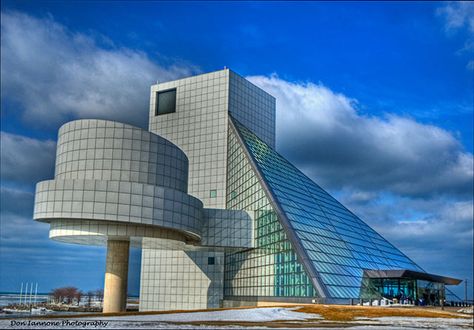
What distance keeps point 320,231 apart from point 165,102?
111ft

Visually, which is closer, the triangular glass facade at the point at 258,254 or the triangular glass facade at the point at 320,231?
the triangular glass facade at the point at 320,231

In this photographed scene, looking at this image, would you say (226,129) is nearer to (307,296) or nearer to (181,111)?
(181,111)

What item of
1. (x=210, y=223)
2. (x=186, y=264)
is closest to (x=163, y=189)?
(x=210, y=223)

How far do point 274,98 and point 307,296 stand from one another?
4325cm

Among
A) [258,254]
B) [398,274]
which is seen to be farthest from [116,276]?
[398,274]

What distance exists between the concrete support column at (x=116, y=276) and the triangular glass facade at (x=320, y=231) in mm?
15765

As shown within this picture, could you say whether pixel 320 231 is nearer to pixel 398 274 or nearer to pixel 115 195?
pixel 398 274

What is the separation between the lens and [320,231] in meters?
52.1

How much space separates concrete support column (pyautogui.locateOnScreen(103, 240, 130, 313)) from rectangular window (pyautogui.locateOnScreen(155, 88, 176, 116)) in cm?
2827

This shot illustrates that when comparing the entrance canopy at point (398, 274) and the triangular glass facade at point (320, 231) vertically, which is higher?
the triangular glass facade at point (320, 231)

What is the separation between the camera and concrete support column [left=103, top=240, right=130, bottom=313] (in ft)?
163

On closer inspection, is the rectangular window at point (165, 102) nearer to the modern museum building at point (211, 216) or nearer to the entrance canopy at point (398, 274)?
the modern museum building at point (211, 216)

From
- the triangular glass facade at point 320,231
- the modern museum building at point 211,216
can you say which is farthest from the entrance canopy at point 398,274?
the triangular glass facade at point 320,231

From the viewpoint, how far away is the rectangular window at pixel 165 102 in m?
74.3
